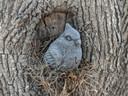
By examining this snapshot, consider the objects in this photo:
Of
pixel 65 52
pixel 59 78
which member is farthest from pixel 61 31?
pixel 59 78

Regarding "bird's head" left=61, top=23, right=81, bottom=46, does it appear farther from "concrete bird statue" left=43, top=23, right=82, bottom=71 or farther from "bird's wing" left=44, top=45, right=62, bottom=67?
"bird's wing" left=44, top=45, right=62, bottom=67

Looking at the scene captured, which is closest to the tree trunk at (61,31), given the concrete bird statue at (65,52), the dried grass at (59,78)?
the dried grass at (59,78)

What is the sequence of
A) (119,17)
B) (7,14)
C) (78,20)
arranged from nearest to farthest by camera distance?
(7,14) < (78,20) < (119,17)

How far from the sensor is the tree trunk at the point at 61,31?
53.1 inches

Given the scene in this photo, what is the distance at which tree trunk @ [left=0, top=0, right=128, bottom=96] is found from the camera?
135 cm

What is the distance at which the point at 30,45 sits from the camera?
1404 millimetres

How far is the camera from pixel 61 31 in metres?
1.57

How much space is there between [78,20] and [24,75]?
675 mm

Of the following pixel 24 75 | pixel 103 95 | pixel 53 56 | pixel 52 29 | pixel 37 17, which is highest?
pixel 37 17

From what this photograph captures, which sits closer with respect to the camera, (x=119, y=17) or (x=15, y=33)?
(x=15, y=33)

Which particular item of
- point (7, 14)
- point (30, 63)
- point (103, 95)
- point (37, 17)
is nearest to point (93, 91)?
point (103, 95)

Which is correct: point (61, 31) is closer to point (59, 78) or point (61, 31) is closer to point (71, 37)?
point (71, 37)

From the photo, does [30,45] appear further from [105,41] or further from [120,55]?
[120,55]

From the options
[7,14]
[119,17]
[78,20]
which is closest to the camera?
[7,14]
